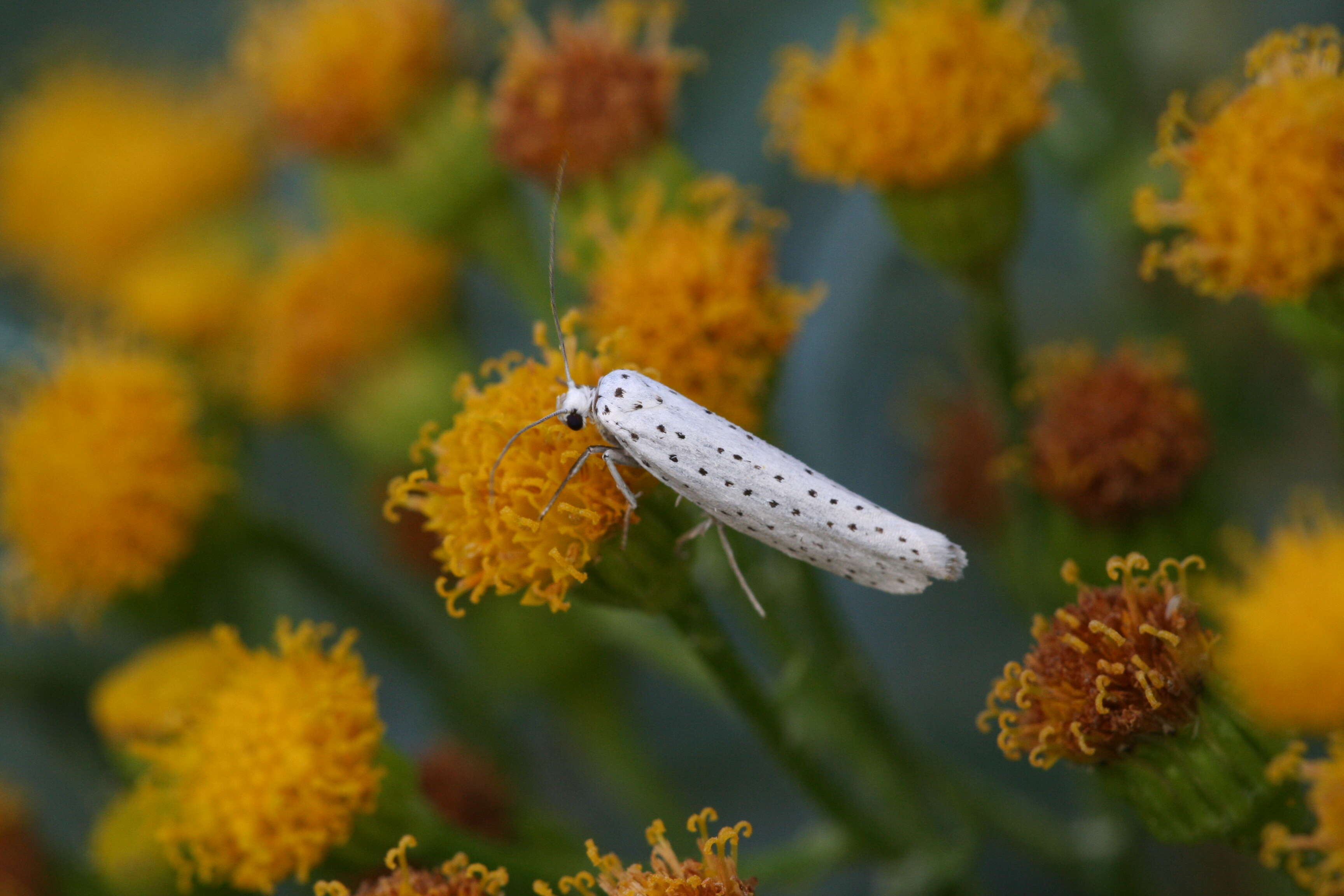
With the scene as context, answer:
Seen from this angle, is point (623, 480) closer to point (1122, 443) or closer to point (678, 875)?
point (678, 875)

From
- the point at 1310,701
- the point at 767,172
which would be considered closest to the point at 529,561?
the point at 1310,701

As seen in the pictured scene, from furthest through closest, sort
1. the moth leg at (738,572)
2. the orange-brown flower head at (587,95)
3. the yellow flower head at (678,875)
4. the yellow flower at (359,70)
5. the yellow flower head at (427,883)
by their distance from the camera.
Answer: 1. the yellow flower at (359,70)
2. the orange-brown flower head at (587,95)
3. the moth leg at (738,572)
4. the yellow flower head at (427,883)
5. the yellow flower head at (678,875)

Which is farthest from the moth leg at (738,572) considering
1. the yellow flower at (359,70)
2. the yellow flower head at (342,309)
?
the yellow flower at (359,70)

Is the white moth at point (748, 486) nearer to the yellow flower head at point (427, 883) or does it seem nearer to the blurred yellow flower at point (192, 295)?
the yellow flower head at point (427, 883)

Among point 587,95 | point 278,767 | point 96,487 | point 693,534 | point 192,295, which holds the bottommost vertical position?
point 278,767

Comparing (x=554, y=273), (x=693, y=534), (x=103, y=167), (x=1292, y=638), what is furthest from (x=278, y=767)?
(x=103, y=167)

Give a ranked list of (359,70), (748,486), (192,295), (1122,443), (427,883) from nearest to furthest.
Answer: (427,883) → (748,486) → (1122,443) → (359,70) → (192,295)

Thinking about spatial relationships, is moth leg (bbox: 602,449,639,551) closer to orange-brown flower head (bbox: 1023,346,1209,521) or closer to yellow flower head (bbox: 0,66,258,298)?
orange-brown flower head (bbox: 1023,346,1209,521)
